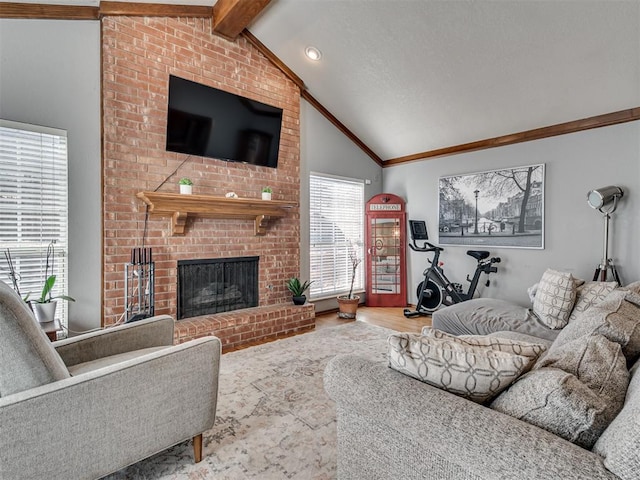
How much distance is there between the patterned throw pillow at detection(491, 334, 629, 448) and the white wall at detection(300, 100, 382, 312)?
12.0 ft

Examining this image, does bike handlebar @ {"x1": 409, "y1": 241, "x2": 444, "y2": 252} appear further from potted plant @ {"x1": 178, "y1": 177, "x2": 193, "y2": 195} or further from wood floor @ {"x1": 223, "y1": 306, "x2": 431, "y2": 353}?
potted plant @ {"x1": 178, "y1": 177, "x2": 193, "y2": 195}

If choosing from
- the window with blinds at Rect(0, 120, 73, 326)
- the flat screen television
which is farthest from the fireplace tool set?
the flat screen television

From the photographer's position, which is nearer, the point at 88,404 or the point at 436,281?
the point at 88,404

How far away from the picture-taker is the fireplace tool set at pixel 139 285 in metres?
3.17

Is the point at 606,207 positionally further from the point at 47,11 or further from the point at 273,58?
the point at 47,11

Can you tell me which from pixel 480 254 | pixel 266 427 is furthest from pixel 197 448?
pixel 480 254

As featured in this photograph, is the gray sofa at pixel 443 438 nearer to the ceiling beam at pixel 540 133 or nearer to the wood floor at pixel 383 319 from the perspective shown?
the wood floor at pixel 383 319

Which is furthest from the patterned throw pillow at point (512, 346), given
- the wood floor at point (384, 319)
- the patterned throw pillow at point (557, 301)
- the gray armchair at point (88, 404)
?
the wood floor at point (384, 319)

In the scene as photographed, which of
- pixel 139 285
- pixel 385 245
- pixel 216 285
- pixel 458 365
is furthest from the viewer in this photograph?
pixel 385 245

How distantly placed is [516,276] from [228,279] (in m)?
3.52

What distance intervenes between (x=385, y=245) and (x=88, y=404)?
452 cm

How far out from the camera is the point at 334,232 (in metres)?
5.11

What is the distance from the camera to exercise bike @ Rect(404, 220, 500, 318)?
170 inches

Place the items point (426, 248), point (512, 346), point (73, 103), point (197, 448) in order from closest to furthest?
point (512, 346) → point (197, 448) → point (73, 103) → point (426, 248)
